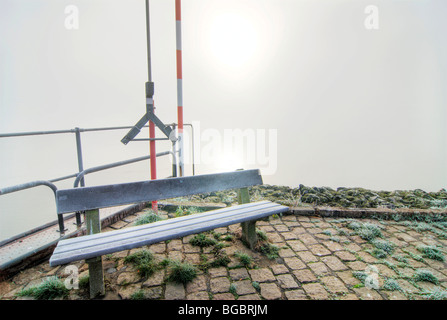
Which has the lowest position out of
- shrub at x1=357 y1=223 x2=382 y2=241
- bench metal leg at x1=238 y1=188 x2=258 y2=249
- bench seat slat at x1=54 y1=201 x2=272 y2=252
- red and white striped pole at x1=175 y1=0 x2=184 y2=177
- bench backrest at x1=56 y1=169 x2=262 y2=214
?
shrub at x1=357 y1=223 x2=382 y2=241

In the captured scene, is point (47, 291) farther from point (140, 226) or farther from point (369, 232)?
point (369, 232)

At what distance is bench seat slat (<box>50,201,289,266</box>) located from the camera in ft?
6.28

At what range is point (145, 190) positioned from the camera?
99.5 inches

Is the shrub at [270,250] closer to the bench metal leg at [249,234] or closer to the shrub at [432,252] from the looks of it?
the bench metal leg at [249,234]

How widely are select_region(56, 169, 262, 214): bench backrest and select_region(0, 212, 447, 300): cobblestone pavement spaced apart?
2.25 ft

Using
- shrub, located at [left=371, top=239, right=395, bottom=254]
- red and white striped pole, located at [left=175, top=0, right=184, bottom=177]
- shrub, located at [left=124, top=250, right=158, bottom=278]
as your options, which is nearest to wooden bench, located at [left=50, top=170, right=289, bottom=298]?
shrub, located at [left=124, top=250, right=158, bottom=278]

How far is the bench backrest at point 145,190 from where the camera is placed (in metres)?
2.19

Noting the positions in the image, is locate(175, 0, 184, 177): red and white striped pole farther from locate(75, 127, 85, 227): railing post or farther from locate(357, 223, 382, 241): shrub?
locate(357, 223, 382, 241): shrub

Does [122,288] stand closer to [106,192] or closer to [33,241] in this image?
[106,192]

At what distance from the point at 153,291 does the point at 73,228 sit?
1.54 metres

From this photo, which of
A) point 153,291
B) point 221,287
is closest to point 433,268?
point 221,287

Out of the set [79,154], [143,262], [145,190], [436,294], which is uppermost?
[79,154]

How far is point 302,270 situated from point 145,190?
5.74 ft

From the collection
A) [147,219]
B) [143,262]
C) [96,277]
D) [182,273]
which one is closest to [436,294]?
[182,273]
